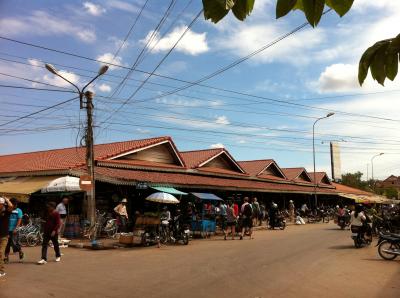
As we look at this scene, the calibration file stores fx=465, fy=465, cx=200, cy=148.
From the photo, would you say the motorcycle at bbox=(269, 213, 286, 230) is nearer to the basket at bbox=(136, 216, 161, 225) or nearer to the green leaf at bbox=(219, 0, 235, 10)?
the basket at bbox=(136, 216, 161, 225)

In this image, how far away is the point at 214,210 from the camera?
2409cm

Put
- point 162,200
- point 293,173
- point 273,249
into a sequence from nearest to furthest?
point 273,249 → point 162,200 → point 293,173

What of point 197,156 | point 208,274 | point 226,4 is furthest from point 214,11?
point 197,156

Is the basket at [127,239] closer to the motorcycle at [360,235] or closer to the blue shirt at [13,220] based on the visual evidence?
the blue shirt at [13,220]

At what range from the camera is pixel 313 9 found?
1663mm

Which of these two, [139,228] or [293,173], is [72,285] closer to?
[139,228]

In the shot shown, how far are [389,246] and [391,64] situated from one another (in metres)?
13.7

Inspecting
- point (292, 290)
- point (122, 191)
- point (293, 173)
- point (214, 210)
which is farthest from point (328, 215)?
point (292, 290)

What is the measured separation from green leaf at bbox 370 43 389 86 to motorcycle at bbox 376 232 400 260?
13367 millimetres

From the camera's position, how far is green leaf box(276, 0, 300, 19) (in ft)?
5.47

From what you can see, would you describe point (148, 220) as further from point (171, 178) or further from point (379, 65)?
point (379, 65)

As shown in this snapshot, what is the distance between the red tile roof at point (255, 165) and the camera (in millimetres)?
37969

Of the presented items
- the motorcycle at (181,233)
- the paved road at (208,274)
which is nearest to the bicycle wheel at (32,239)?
the paved road at (208,274)

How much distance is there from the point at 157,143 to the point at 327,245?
42.9ft
